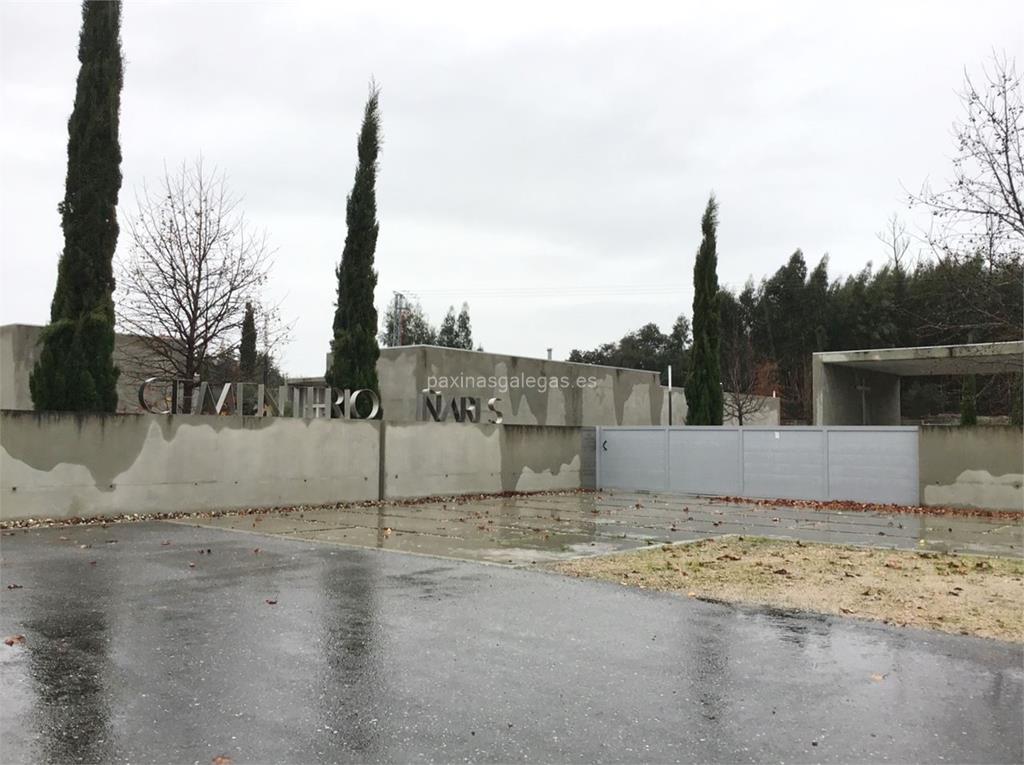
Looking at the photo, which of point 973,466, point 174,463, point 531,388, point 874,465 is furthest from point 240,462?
point 973,466

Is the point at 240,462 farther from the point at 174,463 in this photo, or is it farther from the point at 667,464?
the point at 667,464

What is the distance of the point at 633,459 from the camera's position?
76.6 ft

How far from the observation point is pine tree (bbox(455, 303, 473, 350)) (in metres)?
80.1

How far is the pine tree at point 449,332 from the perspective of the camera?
262 ft

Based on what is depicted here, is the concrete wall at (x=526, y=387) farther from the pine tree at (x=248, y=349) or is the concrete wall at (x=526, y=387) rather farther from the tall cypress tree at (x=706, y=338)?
the tall cypress tree at (x=706, y=338)

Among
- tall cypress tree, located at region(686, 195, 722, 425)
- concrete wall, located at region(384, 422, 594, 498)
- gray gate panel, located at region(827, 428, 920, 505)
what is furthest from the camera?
tall cypress tree, located at region(686, 195, 722, 425)

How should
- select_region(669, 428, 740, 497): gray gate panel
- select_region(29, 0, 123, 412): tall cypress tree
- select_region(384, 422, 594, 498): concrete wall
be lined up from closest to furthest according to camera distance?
select_region(29, 0, 123, 412): tall cypress tree
select_region(384, 422, 594, 498): concrete wall
select_region(669, 428, 740, 497): gray gate panel

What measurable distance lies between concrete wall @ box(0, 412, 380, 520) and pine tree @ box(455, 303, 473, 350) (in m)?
61.3

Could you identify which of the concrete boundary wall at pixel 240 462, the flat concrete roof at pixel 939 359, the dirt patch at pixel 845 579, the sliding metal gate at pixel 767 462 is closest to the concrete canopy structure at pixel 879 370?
the flat concrete roof at pixel 939 359

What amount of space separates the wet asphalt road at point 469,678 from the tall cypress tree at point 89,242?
7094mm

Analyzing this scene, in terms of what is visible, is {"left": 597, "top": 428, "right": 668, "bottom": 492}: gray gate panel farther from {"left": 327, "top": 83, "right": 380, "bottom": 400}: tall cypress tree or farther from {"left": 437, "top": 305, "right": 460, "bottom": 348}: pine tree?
{"left": 437, "top": 305, "right": 460, "bottom": 348}: pine tree

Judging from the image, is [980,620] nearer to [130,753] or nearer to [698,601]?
[698,601]

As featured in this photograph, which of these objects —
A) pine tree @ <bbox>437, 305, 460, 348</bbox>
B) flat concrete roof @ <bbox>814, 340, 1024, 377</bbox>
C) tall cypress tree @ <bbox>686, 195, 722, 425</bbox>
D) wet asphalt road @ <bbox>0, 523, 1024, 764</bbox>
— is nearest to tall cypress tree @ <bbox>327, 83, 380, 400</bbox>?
tall cypress tree @ <bbox>686, 195, 722, 425</bbox>

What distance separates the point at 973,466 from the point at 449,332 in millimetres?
65951
